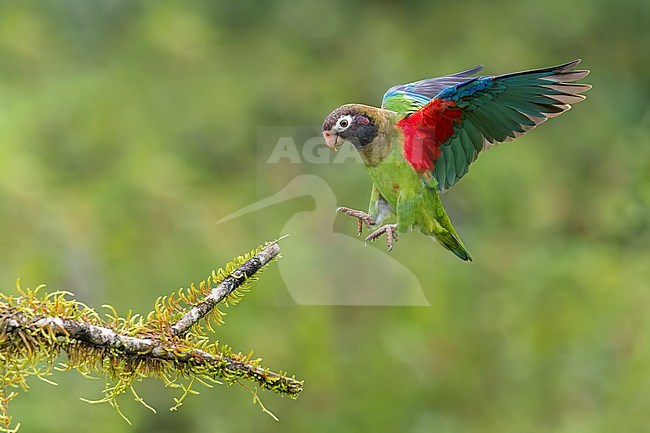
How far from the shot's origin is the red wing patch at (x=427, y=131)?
176cm

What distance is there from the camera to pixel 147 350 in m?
1.32

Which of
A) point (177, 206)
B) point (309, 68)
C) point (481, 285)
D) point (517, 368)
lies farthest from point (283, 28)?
point (517, 368)

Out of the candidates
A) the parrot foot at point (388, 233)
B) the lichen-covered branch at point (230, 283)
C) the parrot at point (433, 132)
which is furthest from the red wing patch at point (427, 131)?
the lichen-covered branch at point (230, 283)

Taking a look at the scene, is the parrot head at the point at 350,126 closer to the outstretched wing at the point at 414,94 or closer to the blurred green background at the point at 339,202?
the outstretched wing at the point at 414,94

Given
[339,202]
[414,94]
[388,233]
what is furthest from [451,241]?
[339,202]

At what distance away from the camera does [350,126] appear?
1719mm

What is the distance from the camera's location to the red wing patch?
176 cm

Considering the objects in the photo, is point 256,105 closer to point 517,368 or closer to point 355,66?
point 355,66

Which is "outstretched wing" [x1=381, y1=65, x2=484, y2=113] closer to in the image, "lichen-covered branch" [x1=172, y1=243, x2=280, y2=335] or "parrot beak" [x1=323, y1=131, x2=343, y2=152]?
"parrot beak" [x1=323, y1=131, x2=343, y2=152]

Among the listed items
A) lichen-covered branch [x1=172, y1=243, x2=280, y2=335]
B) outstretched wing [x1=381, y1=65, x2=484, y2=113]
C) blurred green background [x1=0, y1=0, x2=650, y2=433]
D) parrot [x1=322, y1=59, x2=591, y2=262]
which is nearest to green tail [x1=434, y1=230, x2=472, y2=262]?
parrot [x1=322, y1=59, x2=591, y2=262]

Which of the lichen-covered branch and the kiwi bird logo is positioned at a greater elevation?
the lichen-covered branch

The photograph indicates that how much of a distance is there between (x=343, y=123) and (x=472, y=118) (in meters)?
0.29

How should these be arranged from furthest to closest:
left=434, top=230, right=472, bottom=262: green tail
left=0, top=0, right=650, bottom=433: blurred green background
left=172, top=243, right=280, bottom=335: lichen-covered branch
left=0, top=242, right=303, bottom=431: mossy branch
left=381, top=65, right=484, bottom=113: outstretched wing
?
left=0, top=0, right=650, bottom=433: blurred green background → left=381, top=65, right=484, bottom=113: outstretched wing → left=434, top=230, right=472, bottom=262: green tail → left=172, top=243, right=280, bottom=335: lichen-covered branch → left=0, top=242, right=303, bottom=431: mossy branch

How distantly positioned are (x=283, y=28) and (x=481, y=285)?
2315 mm
